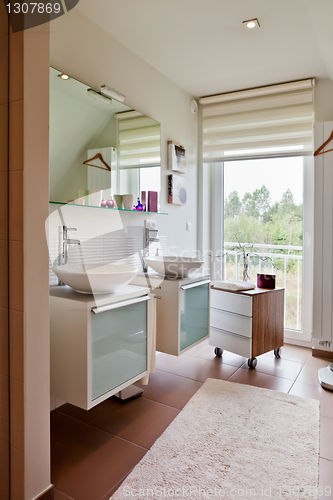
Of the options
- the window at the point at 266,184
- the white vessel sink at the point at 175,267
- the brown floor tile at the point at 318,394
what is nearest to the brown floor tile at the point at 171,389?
the brown floor tile at the point at 318,394

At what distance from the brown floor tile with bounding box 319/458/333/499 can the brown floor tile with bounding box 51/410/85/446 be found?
1.29m

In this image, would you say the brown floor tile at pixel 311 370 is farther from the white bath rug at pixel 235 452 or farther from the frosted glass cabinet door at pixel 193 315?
the frosted glass cabinet door at pixel 193 315

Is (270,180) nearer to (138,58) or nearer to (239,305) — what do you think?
(239,305)

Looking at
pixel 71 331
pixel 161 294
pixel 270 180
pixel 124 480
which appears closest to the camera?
pixel 124 480

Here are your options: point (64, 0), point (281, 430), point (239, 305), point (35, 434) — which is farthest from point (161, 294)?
point (64, 0)

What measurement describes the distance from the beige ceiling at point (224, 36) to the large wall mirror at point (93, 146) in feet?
1.60

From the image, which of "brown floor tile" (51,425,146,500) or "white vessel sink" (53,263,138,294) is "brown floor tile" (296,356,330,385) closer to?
"brown floor tile" (51,425,146,500)

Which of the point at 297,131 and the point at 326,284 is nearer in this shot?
the point at 326,284

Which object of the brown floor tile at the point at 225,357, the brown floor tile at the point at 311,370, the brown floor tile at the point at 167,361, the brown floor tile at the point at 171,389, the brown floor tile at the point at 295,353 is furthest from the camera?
the brown floor tile at the point at 295,353

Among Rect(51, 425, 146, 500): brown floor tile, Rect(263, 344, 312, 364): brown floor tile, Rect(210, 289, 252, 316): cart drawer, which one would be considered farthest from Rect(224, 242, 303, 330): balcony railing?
Rect(51, 425, 146, 500): brown floor tile

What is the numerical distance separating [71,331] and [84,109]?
1382mm

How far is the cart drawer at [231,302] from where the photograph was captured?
2.78 metres

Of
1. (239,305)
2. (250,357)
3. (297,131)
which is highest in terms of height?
(297,131)

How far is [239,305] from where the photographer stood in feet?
9.31
